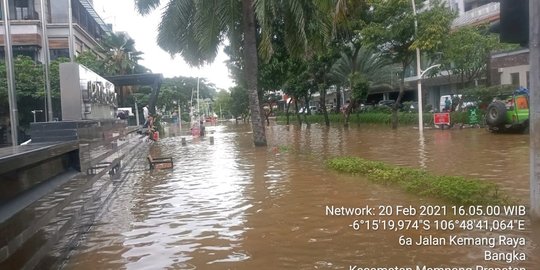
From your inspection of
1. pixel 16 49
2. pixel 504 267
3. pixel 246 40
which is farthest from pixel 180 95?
pixel 504 267

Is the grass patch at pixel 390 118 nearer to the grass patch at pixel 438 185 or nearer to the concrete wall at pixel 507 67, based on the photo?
the concrete wall at pixel 507 67

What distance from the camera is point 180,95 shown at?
200 feet

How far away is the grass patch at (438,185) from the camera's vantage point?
6824mm

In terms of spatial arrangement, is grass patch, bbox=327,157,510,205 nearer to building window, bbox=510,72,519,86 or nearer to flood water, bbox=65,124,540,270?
flood water, bbox=65,124,540,270

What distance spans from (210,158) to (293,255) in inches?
456

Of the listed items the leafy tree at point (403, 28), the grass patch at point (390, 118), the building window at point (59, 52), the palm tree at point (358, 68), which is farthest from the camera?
the building window at point (59, 52)

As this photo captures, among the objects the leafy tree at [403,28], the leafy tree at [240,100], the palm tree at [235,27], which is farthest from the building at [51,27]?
the leafy tree at [403,28]

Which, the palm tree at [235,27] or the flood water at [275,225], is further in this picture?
the palm tree at [235,27]

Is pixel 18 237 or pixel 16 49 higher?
pixel 16 49

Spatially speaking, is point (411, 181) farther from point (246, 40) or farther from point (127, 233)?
point (246, 40)

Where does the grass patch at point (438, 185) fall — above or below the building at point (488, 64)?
below

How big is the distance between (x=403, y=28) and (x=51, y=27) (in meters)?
30.5

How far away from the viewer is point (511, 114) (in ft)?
65.4

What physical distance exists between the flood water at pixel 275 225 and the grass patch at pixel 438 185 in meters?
0.22
